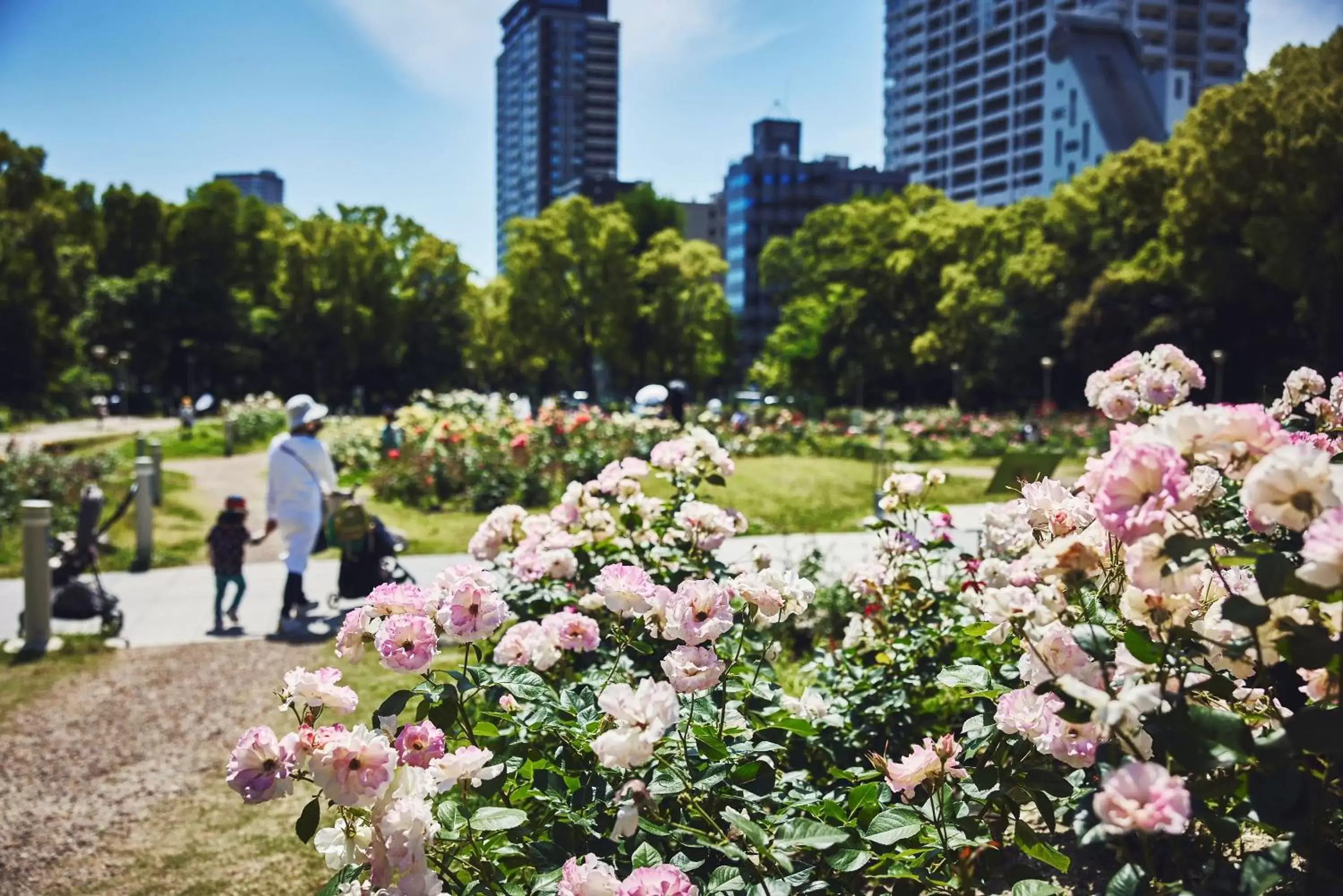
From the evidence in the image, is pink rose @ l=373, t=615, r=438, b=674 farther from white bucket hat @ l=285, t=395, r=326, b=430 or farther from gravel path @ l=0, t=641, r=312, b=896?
white bucket hat @ l=285, t=395, r=326, b=430

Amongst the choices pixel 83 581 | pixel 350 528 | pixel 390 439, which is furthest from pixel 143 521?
pixel 390 439

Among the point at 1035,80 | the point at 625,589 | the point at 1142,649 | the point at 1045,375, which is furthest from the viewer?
the point at 1035,80

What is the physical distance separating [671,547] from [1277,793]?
2572mm

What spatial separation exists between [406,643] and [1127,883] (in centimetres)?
127

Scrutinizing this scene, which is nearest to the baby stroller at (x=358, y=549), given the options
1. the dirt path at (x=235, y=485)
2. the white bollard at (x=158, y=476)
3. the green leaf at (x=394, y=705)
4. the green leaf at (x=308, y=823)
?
the dirt path at (x=235, y=485)

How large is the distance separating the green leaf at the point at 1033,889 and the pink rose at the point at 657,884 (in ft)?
1.79

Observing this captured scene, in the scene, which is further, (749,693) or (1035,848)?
(749,693)

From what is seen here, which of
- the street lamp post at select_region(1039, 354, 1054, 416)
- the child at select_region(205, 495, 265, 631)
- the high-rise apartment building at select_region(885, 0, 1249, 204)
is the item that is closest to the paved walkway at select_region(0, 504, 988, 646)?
the child at select_region(205, 495, 265, 631)

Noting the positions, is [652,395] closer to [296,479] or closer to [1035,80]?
[296,479]

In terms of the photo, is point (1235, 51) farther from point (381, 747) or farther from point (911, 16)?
point (381, 747)

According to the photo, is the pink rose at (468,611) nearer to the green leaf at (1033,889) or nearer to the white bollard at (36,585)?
the green leaf at (1033,889)

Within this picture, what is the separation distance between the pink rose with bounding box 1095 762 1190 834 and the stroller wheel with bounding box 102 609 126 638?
25.2 ft

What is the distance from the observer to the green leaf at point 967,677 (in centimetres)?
214

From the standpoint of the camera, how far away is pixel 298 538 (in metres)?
7.82
